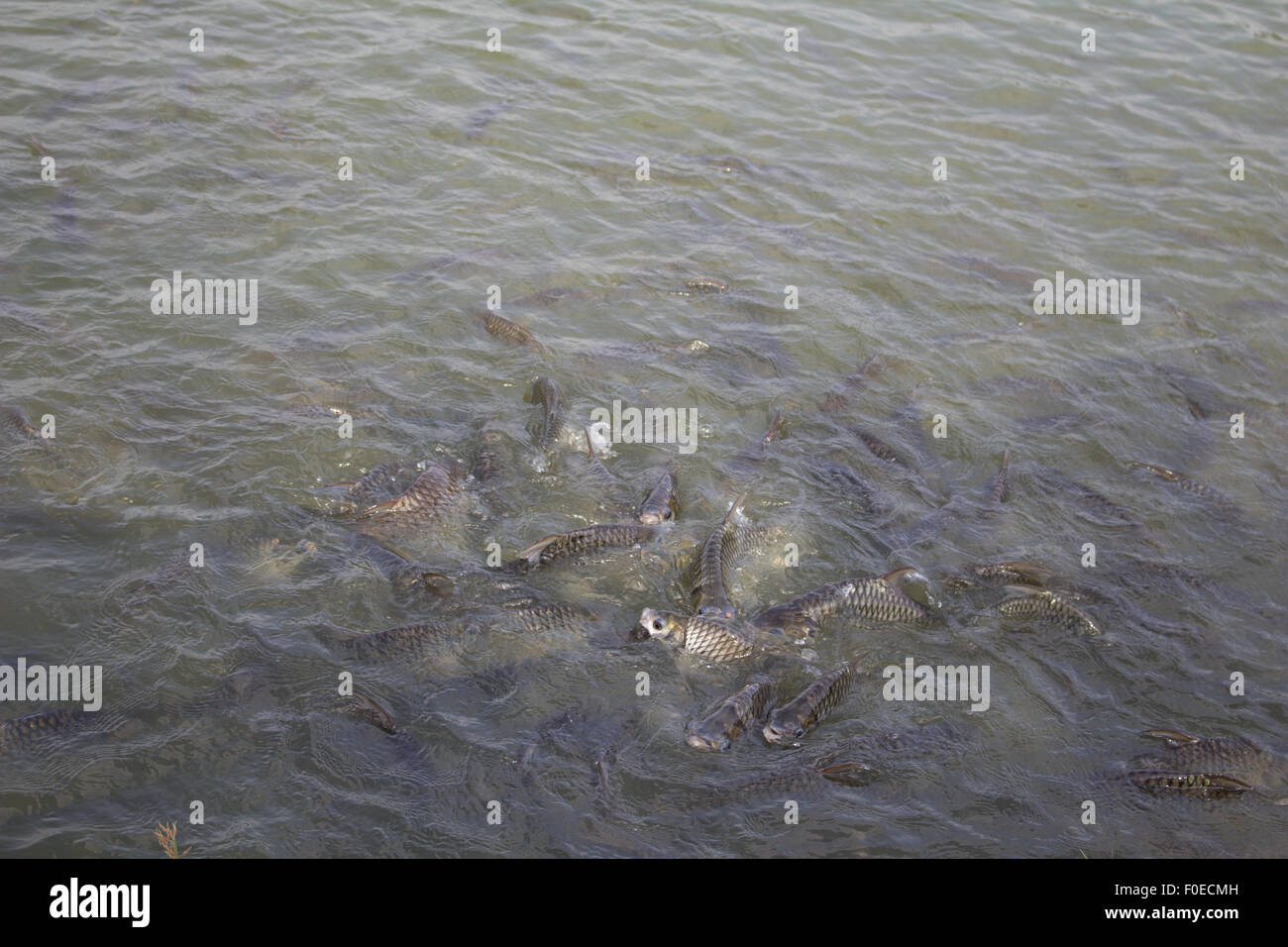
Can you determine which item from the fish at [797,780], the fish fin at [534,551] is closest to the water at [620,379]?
the fish at [797,780]

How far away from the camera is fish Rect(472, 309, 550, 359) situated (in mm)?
9562

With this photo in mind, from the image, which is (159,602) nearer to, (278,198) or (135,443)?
(135,443)

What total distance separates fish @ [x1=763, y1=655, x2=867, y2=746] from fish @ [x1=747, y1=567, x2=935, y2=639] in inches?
18.6

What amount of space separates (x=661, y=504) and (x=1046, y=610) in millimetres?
2821

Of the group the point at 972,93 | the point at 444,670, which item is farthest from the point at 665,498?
the point at 972,93

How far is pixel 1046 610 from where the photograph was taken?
7348 mm

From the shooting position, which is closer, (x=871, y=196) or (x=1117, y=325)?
(x=1117, y=325)

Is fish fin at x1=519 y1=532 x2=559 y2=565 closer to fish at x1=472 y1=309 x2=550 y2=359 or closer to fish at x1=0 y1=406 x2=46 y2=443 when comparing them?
fish at x1=472 y1=309 x2=550 y2=359

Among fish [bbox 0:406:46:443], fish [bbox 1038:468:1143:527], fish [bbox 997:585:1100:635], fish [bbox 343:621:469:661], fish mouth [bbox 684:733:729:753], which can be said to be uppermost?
fish [bbox 1038:468:1143:527]

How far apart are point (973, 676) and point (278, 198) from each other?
8.46 meters

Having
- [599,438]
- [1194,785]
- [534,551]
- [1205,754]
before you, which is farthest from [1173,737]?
[599,438]

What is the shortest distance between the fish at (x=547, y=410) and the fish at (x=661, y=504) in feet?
3.28

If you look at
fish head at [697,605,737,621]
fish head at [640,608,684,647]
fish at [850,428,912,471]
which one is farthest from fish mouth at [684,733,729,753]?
fish at [850,428,912,471]

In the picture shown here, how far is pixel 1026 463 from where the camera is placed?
29.2ft
